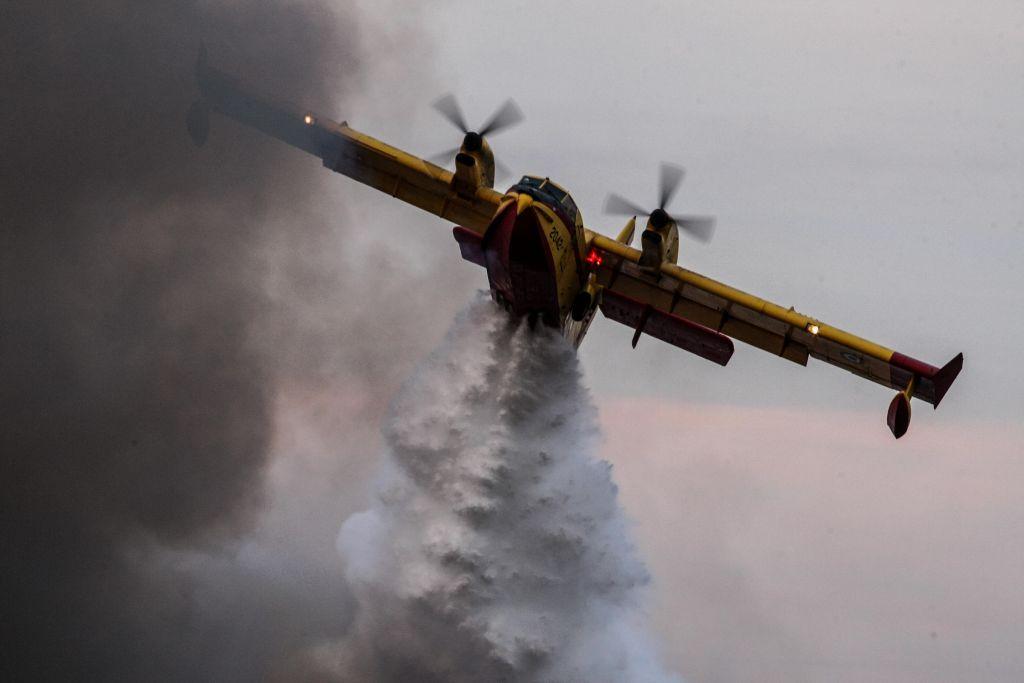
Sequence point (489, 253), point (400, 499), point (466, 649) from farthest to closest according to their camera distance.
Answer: point (400, 499) < point (466, 649) < point (489, 253)

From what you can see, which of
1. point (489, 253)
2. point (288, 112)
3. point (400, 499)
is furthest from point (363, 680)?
point (288, 112)

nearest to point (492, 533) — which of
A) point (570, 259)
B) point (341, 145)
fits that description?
point (570, 259)

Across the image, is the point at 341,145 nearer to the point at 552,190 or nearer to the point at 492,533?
the point at 552,190

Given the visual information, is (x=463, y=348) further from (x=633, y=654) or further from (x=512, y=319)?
(x=633, y=654)

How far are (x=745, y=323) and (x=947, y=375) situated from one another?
3966mm

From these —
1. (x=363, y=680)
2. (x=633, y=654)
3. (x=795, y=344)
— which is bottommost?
(x=363, y=680)

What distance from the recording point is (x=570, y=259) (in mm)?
24188

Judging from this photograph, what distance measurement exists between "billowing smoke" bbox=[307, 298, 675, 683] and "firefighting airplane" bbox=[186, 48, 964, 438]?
5.23ft

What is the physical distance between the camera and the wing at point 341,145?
1035 inches

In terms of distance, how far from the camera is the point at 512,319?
1040 inches

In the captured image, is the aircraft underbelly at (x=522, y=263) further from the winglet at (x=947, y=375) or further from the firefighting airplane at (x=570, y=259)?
the winglet at (x=947, y=375)

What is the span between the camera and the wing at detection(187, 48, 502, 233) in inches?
1035

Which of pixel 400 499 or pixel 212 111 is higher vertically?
pixel 212 111

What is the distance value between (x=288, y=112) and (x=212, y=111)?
171cm
